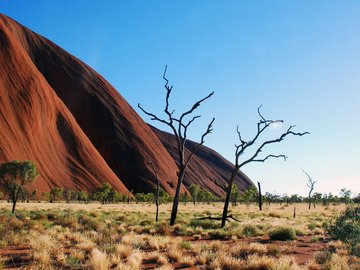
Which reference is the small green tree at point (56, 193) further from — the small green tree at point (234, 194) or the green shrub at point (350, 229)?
the green shrub at point (350, 229)

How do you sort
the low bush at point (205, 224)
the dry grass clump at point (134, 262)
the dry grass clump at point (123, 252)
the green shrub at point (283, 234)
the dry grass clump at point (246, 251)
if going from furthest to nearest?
the low bush at point (205, 224)
the green shrub at point (283, 234)
the dry grass clump at point (246, 251)
the dry grass clump at point (123, 252)
the dry grass clump at point (134, 262)

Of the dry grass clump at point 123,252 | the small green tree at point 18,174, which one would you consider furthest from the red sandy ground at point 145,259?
the small green tree at point 18,174

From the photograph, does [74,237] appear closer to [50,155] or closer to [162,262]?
[162,262]

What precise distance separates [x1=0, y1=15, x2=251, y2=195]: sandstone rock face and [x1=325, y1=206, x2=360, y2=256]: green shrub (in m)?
79.9

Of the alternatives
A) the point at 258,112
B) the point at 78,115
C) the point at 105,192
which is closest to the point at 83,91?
the point at 78,115

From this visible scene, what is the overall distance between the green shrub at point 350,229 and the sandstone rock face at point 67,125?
79.9 m

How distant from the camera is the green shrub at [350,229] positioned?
12980 millimetres

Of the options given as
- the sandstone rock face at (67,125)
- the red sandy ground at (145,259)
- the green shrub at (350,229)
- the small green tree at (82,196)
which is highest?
the sandstone rock face at (67,125)

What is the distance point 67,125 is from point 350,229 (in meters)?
99.4

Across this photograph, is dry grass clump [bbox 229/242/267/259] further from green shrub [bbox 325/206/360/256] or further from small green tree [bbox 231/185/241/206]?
small green tree [bbox 231/185/241/206]

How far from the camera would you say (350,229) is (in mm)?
13516

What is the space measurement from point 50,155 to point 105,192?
67.4ft

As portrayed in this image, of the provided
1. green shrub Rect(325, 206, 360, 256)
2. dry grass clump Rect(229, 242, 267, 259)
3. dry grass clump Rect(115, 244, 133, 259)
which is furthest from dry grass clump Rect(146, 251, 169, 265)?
green shrub Rect(325, 206, 360, 256)

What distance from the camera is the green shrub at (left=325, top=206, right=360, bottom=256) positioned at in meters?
13.0
